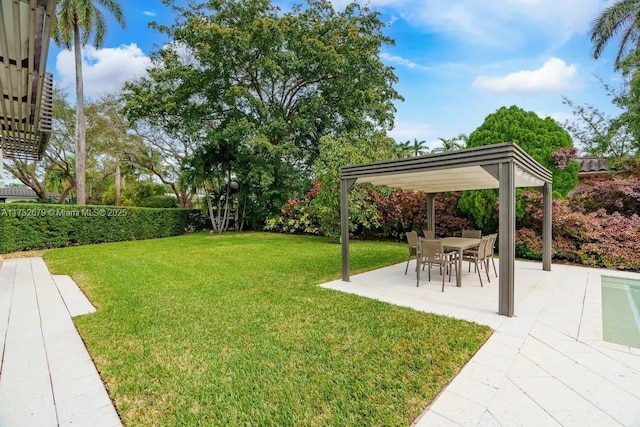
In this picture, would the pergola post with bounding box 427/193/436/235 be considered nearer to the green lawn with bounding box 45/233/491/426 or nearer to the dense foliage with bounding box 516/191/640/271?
the dense foliage with bounding box 516/191/640/271

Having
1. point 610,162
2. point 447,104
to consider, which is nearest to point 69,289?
point 447,104

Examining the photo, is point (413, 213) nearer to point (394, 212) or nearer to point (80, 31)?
point (394, 212)

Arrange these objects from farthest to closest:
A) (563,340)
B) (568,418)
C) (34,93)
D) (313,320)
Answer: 1. (34,93)
2. (313,320)
3. (563,340)
4. (568,418)

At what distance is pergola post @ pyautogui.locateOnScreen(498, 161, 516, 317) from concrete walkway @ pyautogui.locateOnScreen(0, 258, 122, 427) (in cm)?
470

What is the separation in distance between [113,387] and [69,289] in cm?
450

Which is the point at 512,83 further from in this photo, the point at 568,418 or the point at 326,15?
the point at 568,418

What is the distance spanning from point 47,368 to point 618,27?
23.4 m

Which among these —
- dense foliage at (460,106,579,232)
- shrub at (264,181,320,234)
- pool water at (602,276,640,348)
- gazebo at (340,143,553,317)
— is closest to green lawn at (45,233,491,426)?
gazebo at (340,143,553,317)

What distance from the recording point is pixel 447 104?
13391 mm

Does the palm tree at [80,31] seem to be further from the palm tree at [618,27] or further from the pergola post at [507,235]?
the palm tree at [618,27]

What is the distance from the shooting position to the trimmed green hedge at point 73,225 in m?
10.5

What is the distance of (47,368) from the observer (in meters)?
3.00

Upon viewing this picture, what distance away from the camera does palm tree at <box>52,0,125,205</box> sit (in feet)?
46.7

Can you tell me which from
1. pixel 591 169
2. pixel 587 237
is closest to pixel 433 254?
pixel 587 237
